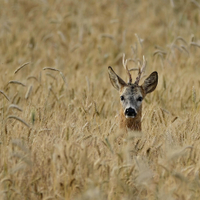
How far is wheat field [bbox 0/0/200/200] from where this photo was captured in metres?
4.57

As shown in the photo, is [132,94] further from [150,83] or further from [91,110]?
[91,110]

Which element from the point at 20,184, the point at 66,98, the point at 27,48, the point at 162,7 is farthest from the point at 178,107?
the point at 162,7

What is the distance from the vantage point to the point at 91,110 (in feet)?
22.9

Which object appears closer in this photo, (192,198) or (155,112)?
(192,198)

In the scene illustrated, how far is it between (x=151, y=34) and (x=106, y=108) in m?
5.56

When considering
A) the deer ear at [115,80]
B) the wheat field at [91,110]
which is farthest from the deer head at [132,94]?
the wheat field at [91,110]

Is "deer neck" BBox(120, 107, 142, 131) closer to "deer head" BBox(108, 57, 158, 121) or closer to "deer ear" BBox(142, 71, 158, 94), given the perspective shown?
"deer head" BBox(108, 57, 158, 121)

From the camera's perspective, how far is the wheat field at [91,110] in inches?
180

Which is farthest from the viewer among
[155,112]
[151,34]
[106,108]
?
[151,34]

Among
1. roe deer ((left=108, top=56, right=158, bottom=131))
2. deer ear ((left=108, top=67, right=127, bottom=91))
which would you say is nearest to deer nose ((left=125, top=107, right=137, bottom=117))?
roe deer ((left=108, top=56, right=158, bottom=131))

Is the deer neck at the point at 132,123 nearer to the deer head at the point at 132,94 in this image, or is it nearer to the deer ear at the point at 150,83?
the deer head at the point at 132,94

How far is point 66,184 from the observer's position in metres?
4.47

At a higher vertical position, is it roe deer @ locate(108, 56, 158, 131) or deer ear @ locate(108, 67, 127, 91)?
deer ear @ locate(108, 67, 127, 91)

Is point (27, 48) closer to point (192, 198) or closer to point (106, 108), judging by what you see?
point (106, 108)
